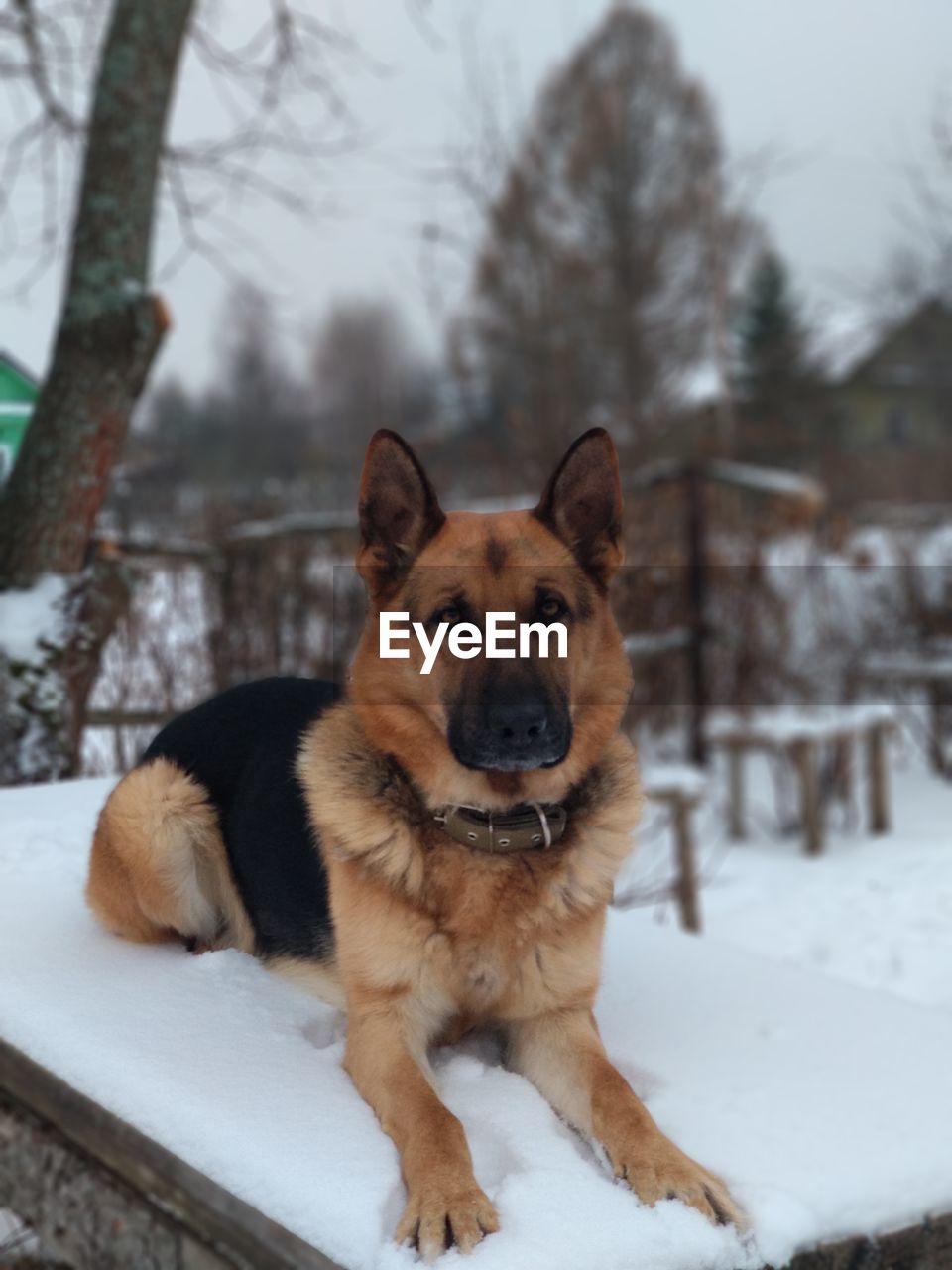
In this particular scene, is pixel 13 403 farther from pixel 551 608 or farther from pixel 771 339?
pixel 771 339

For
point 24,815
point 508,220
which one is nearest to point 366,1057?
point 24,815

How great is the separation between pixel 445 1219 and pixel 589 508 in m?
1.55

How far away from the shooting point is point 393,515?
2672 mm

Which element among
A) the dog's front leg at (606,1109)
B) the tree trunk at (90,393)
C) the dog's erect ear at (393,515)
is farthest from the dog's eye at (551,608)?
the tree trunk at (90,393)

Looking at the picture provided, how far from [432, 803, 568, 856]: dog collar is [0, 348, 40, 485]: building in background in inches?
142

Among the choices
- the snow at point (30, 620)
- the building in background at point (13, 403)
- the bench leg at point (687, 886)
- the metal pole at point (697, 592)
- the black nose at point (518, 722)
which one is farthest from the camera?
the metal pole at point (697, 592)

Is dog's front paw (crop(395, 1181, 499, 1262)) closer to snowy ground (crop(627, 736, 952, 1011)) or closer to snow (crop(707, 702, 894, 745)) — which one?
snowy ground (crop(627, 736, 952, 1011))

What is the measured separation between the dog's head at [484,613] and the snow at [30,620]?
2508 mm

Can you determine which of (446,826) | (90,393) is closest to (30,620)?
(90,393)

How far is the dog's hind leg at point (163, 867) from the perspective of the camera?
2.90 meters

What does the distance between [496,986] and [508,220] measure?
394 inches

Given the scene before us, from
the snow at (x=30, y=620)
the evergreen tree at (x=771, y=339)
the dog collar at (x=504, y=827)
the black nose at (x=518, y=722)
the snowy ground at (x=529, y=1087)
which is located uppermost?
the evergreen tree at (x=771, y=339)

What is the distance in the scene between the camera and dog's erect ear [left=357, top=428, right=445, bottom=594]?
2613 millimetres

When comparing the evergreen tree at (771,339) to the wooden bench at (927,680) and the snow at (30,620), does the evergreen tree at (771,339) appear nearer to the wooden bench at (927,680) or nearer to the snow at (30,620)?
the wooden bench at (927,680)
